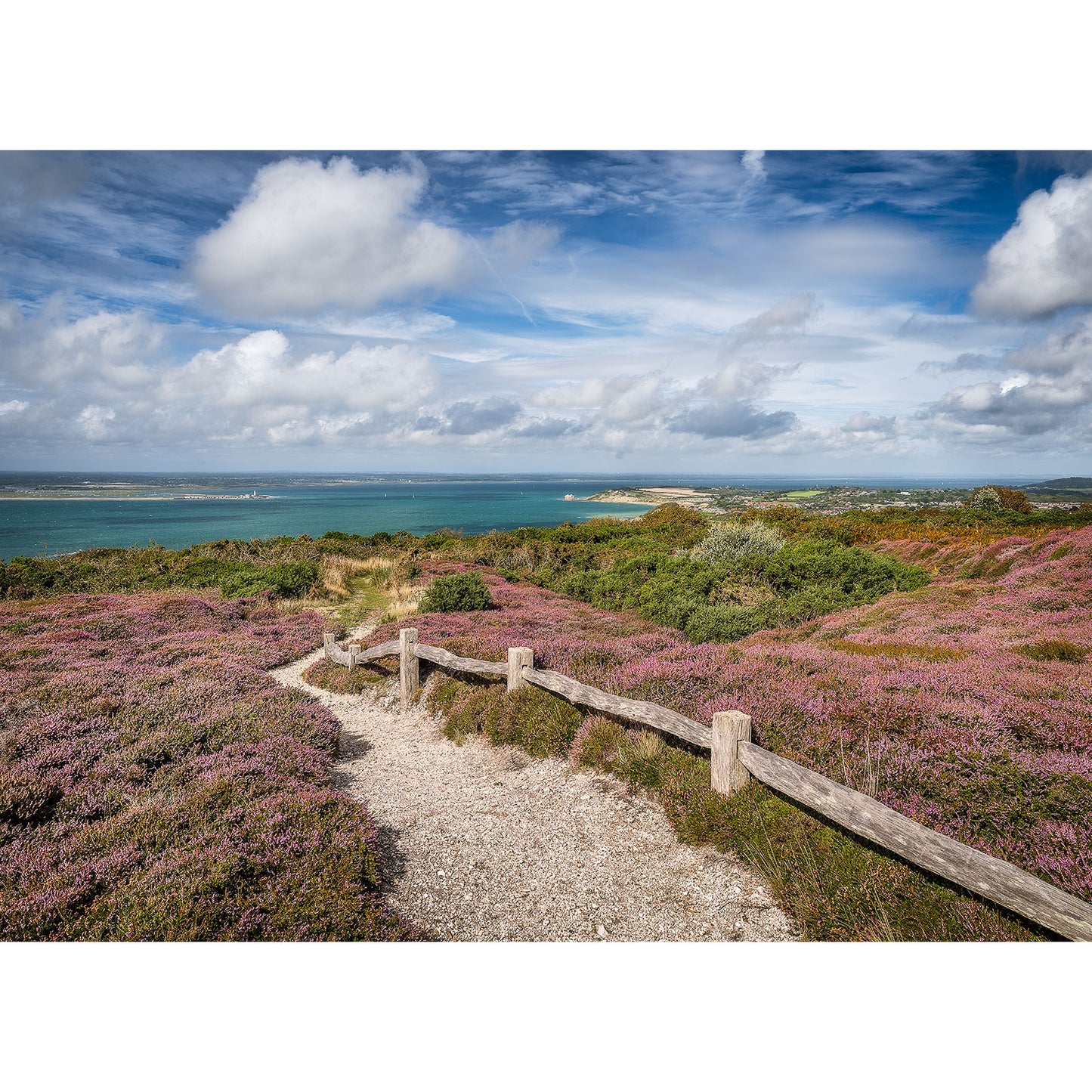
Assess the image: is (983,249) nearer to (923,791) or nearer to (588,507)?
(923,791)

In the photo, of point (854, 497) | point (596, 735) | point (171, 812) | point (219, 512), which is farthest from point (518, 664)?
point (219, 512)

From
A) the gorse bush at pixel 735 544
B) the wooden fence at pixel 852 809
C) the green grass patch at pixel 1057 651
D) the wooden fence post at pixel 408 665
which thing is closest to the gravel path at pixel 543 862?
the wooden fence at pixel 852 809

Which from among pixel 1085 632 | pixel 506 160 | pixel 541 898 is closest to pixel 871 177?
pixel 506 160

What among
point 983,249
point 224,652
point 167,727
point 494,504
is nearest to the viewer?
point 167,727

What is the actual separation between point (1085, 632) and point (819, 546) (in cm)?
938

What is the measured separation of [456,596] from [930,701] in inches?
410

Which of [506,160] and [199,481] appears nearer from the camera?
[506,160]

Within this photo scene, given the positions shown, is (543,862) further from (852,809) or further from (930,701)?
(930,701)

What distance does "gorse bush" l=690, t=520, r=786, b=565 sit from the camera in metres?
16.0

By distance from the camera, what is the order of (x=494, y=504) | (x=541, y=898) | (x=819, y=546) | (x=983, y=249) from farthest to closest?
1. (x=494, y=504)
2. (x=819, y=546)
3. (x=983, y=249)
4. (x=541, y=898)

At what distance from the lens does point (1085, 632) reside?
242 inches

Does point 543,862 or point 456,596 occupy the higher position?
point 456,596

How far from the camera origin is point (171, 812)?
11.7 feet

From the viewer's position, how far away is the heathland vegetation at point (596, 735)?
3012 mm
